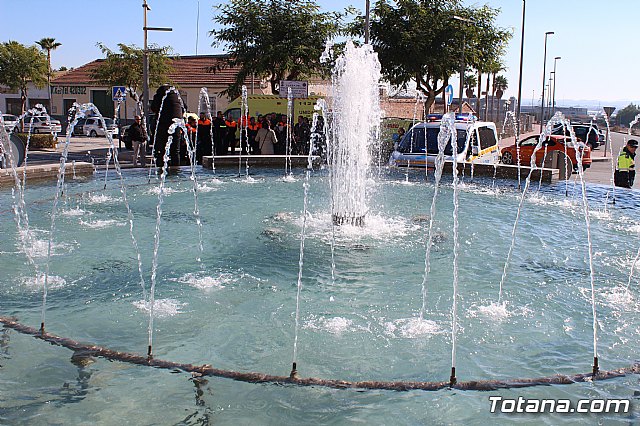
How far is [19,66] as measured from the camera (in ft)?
169

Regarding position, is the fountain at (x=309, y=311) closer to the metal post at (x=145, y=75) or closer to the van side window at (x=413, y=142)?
the van side window at (x=413, y=142)

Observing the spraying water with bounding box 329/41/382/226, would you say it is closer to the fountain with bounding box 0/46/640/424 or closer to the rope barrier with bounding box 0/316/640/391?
the fountain with bounding box 0/46/640/424

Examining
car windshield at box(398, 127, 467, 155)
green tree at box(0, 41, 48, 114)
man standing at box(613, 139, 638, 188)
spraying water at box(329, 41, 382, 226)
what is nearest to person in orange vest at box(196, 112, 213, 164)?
car windshield at box(398, 127, 467, 155)

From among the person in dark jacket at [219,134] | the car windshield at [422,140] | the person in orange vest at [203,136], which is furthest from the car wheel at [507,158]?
the person in orange vest at [203,136]

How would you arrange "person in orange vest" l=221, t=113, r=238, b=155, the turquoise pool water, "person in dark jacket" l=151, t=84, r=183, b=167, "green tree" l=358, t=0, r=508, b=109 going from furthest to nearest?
1. "green tree" l=358, t=0, r=508, b=109
2. "person in orange vest" l=221, t=113, r=238, b=155
3. "person in dark jacket" l=151, t=84, r=183, b=167
4. the turquoise pool water

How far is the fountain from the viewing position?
480 cm

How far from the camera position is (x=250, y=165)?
61.9 feet

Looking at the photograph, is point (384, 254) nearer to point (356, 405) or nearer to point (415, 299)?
point (415, 299)

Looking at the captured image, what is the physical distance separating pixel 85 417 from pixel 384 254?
5128 mm

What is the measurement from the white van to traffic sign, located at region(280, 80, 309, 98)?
8457 millimetres

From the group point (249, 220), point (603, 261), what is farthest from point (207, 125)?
point (603, 261)

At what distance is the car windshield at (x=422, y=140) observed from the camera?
18.0 metres

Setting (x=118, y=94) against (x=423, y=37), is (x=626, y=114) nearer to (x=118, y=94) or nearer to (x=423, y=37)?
(x=423, y=37)

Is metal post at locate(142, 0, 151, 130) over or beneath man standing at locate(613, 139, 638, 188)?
over
